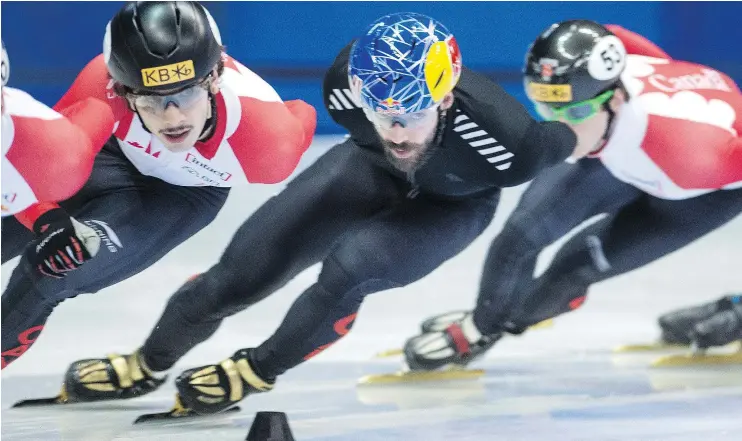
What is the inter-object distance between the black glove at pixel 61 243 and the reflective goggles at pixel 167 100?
0.43m

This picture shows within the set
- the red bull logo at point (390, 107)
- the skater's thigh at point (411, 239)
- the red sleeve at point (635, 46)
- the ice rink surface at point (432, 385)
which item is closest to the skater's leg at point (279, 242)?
the skater's thigh at point (411, 239)

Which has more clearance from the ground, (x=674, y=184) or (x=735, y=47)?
(x=674, y=184)

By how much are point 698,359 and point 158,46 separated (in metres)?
3.10

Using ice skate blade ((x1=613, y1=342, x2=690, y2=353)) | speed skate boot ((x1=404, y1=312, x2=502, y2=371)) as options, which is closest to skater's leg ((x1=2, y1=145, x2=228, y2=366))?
speed skate boot ((x1=404, y1=312, x2=502, y2=371))

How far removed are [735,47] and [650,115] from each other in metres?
3.33

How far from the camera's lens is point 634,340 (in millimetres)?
5957

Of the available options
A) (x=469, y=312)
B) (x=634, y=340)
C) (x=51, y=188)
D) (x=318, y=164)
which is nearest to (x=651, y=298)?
(x=634, y=340)

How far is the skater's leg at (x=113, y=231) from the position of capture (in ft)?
13.8

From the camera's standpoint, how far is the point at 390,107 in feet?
12.8

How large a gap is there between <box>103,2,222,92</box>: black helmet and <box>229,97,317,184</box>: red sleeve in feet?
1.24

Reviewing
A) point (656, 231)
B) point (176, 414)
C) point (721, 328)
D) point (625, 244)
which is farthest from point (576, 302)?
point (176, 414)

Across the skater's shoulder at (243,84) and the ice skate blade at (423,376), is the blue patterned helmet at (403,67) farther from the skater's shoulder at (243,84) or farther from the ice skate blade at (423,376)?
the ice skate blade at (423,376)

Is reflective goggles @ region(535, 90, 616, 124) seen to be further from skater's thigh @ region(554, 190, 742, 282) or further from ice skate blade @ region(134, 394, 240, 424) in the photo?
ice skate blade @ region(134, 394, 240, 424)

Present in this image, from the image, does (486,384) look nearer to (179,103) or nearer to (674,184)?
(674,184)
